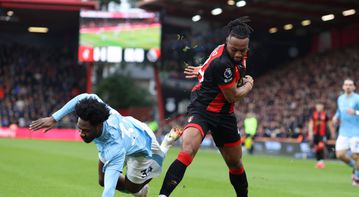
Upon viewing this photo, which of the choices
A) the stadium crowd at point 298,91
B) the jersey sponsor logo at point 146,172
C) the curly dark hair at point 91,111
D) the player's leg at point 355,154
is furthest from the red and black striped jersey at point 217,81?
the stadium crowd at point 298,91

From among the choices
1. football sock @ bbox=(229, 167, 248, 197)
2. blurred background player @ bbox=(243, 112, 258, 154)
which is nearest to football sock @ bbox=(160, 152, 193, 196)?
football sock @ bbox=(229, 167, 248, 197)

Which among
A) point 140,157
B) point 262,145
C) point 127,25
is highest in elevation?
point 127,25

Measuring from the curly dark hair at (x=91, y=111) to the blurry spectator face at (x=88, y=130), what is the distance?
5cm

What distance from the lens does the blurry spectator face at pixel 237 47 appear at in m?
8.73

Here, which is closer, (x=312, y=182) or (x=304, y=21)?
(x=312, y=182)

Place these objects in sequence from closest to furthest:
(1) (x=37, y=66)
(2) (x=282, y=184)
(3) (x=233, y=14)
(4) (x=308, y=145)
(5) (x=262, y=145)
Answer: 1. (2) (x=282, y=184)
2. (4) (x=308, y=145)
3. (5) (x=262, y=145)
4. (3) (x=233, y=14)
5. (1) (x=37, y=66)

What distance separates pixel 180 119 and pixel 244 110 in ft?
21.8

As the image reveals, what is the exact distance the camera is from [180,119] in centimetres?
4375

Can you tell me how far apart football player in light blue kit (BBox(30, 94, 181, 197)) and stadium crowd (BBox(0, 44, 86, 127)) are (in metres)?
34.1

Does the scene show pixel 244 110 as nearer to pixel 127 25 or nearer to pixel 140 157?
pixel 127 25

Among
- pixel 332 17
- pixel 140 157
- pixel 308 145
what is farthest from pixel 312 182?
pixel 332 17

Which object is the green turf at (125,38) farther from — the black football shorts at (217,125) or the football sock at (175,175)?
the football sock at (175,175)

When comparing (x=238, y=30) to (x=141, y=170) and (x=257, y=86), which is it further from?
(x=257, y=86)

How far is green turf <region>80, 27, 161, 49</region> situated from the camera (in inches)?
1574
